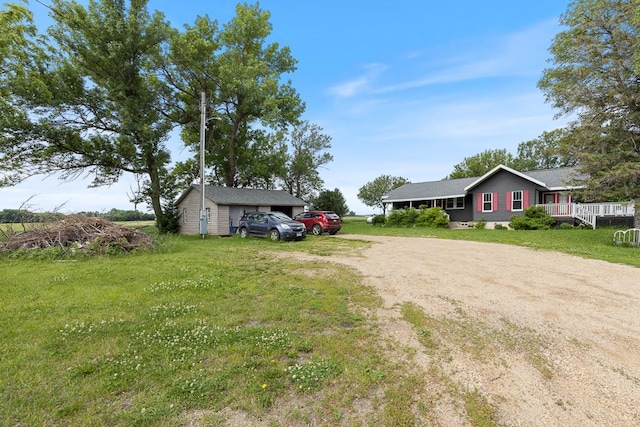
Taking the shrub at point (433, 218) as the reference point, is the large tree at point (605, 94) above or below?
above

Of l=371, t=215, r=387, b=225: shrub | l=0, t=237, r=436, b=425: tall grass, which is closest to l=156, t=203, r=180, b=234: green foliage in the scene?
Result: l=0, t=237, r=436, b=425: tall grass

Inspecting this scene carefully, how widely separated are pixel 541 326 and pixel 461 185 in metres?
25.5

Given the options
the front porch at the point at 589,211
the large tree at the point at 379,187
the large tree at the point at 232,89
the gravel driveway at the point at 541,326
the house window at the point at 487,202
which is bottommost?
the gravel driveway at the point at 541,326

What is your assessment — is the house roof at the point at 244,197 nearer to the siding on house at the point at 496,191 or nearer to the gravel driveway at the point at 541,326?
the siding on house at the point at 496,191

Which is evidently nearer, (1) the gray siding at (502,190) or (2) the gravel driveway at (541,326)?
(2) the gravel driveway at (541,326)

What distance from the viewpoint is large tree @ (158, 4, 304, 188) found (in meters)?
22.2

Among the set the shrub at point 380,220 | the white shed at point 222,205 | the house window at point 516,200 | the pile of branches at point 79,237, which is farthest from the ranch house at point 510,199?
the pile of branches at point 79,237

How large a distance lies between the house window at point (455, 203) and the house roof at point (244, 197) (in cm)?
1364

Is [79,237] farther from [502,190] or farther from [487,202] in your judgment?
[502,190]

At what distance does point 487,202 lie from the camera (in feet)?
76.8

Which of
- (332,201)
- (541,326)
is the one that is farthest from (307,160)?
(541,326)

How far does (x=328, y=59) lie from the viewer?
57.2 feet

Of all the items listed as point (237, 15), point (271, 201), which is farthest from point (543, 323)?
point (237, 15)

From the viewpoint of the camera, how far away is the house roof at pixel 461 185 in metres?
20.6
